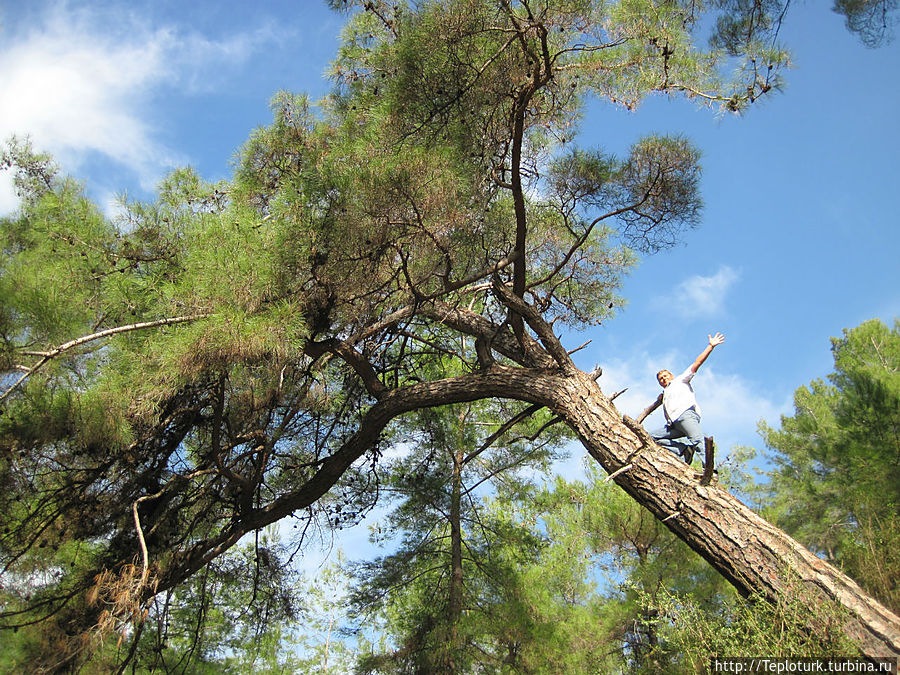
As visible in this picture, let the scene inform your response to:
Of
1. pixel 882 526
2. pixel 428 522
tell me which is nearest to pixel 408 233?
pixel 428 522

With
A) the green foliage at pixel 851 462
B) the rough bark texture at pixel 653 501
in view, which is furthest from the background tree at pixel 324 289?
the green foliage at pixel 851 462

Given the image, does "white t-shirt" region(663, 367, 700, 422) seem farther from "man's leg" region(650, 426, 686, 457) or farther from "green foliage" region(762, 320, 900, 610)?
"green foliage" region(762, 320, 900, 610)

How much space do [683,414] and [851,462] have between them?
705 cm

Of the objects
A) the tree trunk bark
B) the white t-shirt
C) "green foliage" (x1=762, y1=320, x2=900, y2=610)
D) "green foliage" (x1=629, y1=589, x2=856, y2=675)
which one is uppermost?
"green foliage" (x1=762, y1=320, x2=900, y2=610)

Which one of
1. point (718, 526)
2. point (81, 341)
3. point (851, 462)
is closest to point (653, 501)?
point (718, 526)

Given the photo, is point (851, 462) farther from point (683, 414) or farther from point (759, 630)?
point (759, 630)

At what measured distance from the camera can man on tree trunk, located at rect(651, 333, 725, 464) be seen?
415cm

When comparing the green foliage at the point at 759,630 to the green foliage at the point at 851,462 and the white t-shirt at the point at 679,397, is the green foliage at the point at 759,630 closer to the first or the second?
the white t-shirt at the point at 679,397

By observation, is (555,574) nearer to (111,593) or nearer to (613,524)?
(613,524)

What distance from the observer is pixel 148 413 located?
3703 mm

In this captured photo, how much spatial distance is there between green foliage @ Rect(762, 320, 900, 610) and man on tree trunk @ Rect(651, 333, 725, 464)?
2.55 metres

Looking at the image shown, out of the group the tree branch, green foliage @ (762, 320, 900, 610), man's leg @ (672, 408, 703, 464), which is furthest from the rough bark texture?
green foliage @ (762, 320, 900, 610)

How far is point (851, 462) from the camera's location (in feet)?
31.3

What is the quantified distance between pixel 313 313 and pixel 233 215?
2.46ft
